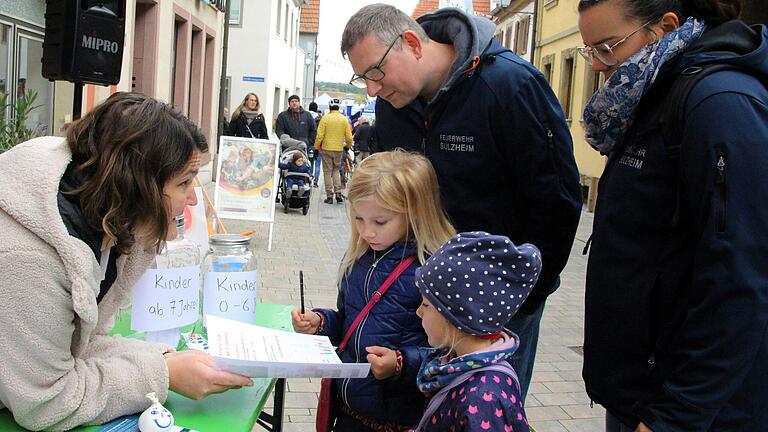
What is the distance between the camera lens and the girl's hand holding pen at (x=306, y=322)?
92.0 inches

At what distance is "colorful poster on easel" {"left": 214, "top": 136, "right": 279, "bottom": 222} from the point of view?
8875mm

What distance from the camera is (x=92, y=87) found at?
9.23m

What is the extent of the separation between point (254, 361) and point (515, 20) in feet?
88.2

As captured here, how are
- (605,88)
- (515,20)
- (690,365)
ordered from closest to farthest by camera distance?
1. (690,365)
2. (605,88)
3. (515,20)

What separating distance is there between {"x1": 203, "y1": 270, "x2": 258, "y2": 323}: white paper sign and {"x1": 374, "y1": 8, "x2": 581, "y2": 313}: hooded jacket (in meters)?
0.70

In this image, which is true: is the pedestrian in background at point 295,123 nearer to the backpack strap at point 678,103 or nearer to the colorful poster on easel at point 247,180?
the colorful poster on easel at point 247,180

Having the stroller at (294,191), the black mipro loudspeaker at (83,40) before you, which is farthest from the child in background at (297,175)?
the black mipro loudspeaker at (83,40)

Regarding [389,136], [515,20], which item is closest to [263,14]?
[515,20]

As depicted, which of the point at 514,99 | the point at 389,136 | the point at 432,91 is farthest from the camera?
the point at 389,136

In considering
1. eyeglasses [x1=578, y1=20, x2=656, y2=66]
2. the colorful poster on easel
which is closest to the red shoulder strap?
eyeglasses [x1=578, y1=20, x2=656, y2=66]

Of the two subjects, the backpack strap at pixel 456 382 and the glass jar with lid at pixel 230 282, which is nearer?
the backpack strap at pixel 456 382

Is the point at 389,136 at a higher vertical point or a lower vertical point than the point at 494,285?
higher

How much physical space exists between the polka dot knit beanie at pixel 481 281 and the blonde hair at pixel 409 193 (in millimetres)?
419

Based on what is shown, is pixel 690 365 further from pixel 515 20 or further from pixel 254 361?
pixel 515 20
